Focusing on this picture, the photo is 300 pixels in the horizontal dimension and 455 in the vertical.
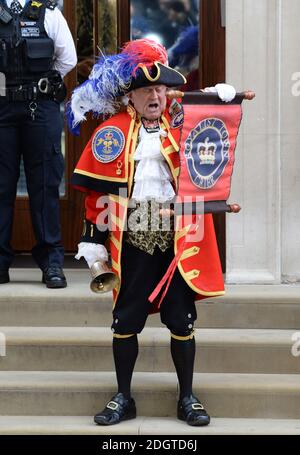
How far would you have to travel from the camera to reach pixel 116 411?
18.7 feet

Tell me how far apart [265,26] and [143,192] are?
191 cm

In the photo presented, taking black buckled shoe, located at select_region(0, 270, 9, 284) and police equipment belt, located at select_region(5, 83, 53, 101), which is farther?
black buckled shoe, located at select_region(0, 270, 9, 284)

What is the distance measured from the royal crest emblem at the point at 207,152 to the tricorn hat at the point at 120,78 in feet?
0.99

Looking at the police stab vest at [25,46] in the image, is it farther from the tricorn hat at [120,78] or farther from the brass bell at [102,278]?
the brass bell at [102,278]

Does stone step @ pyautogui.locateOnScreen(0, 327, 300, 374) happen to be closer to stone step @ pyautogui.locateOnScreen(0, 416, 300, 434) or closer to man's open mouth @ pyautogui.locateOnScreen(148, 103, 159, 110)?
stone step @ pyautogui.locateOnScreen(0, 416, 300, 434)

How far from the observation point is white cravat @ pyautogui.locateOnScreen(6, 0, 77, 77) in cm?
685

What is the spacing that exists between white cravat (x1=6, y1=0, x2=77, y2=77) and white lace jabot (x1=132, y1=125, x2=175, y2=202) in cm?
154

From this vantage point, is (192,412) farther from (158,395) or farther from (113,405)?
(113,405)

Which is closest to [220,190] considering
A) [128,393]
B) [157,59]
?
[157,59]

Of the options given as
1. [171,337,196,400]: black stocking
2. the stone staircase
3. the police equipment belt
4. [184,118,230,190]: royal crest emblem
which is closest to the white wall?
the stone staircase

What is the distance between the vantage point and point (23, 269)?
762 cm

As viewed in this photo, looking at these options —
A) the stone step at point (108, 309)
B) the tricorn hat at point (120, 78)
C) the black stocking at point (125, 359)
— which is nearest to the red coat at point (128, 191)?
the tricorn hat at point (120, 78)

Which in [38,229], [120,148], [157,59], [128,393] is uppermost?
[157,59]

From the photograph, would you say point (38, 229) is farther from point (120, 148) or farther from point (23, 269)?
point (120, 148)
